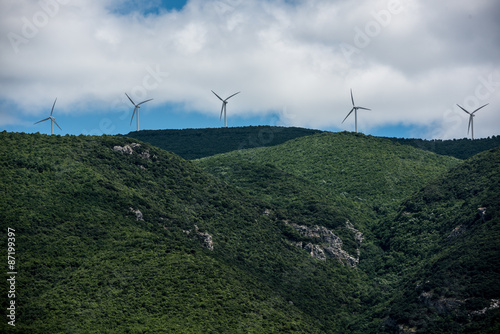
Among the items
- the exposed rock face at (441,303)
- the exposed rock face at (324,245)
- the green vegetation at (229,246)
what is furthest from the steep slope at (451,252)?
the exposed rock face at (324,245)

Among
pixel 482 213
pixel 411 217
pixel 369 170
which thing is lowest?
pixel 482 213

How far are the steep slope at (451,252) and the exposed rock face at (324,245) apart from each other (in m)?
9.62

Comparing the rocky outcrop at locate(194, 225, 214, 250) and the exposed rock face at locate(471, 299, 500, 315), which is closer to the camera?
the exposed rock face at locate(471, 299, 500, 315)

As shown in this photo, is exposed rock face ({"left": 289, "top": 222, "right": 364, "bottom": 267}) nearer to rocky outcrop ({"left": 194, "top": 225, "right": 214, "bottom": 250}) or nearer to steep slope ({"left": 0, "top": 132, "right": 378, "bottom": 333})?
steep slope ({"left": 0, "top": 132, "right": 378, "bottom": 333})

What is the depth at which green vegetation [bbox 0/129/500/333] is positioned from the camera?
94.2 metres

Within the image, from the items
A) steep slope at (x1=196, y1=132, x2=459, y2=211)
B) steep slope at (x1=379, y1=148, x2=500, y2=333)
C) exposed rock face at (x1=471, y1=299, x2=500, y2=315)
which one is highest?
steep slope at (x1=196, y1=132, x2=459, y2=211)

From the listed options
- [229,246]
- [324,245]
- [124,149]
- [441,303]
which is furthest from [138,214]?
[441,303]

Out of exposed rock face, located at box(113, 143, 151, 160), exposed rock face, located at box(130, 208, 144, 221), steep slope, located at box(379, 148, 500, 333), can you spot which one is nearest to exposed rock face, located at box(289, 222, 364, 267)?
steep slope, located at box(379, 148, 500, 333)

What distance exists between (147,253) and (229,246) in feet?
77.5

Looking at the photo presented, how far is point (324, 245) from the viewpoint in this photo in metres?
140

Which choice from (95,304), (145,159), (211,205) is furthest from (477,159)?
(95,304)

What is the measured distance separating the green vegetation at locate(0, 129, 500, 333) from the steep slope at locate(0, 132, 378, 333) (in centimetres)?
30

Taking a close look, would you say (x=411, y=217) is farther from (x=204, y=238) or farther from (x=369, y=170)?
(x=204, y=238)

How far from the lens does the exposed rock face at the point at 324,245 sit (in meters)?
137
